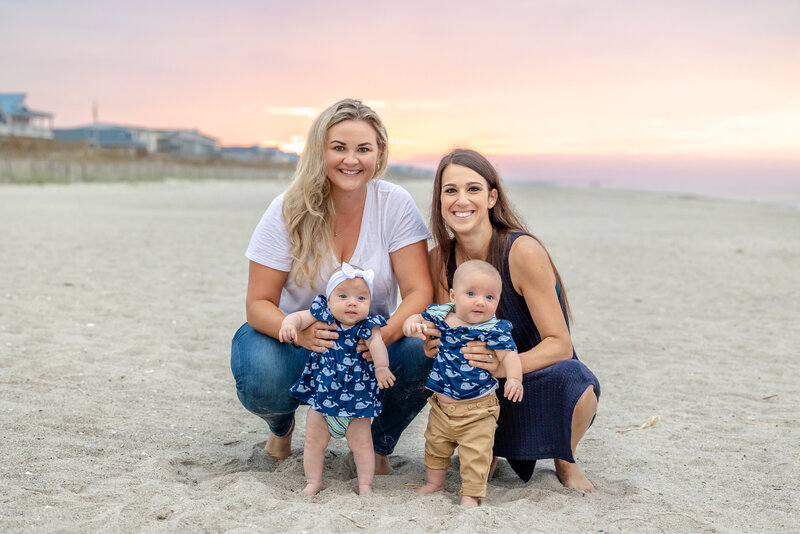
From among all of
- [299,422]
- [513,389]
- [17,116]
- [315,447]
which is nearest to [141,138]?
[17,116]

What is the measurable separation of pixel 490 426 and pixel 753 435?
1.85 meters

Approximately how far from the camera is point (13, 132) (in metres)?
60.5

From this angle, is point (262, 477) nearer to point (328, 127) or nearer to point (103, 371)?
point (328, 127)

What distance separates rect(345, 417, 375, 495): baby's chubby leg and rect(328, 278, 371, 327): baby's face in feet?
1.39

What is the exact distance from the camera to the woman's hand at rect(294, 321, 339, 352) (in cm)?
293

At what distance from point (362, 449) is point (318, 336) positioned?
19.9 inches

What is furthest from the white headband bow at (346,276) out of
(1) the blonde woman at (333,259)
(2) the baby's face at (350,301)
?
(1) the blonde woman at (333,259)

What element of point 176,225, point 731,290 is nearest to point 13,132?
point 176,225

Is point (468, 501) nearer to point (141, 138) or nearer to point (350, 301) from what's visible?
point (350, 301)

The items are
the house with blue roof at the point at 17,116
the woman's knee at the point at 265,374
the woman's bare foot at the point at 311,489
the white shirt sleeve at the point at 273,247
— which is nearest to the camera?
the woman's bare foot at the point at 311,489

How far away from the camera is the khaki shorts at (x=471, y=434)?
2.81 metres

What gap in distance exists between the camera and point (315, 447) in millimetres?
2990

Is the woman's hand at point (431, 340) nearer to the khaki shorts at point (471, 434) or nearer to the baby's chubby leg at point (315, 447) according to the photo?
the khaki shorts at point (471, 434)

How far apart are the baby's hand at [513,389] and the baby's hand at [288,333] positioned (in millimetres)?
896
